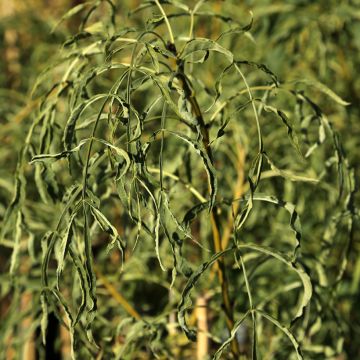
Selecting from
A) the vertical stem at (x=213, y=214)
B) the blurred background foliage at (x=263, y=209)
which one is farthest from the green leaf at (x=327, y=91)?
the blurred background foliage at (x=263, y=209)

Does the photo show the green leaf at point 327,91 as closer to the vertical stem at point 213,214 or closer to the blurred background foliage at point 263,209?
the vertical stem at point 213,214

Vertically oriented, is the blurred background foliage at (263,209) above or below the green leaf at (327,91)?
below

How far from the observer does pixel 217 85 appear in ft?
2.53

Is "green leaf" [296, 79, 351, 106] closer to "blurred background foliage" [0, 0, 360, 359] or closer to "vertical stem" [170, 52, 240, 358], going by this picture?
"vertical stem" [170, 52, 240, 358]

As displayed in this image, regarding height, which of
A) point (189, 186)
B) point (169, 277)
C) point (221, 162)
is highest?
point (189, 186)

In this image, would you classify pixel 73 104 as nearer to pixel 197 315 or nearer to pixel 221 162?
pixel 197 315

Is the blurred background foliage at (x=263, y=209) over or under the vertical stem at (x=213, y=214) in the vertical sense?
under

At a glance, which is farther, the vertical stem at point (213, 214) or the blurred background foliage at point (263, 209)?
the blurred background foliage at point (263, 209)

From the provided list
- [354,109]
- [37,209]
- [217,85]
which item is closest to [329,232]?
[217,85]

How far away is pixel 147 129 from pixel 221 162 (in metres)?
0.17

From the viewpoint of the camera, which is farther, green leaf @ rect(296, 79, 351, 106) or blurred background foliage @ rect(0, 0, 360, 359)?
blurred background foliage @ rect(0, 0, 360, 359)

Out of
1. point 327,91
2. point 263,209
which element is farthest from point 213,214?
point 263,209

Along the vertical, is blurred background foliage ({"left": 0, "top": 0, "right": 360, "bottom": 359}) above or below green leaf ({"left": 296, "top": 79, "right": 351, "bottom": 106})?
below

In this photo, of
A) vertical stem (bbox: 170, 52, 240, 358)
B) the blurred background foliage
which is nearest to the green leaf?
vertical stem (bbox: 170, 52, 240, 358)
